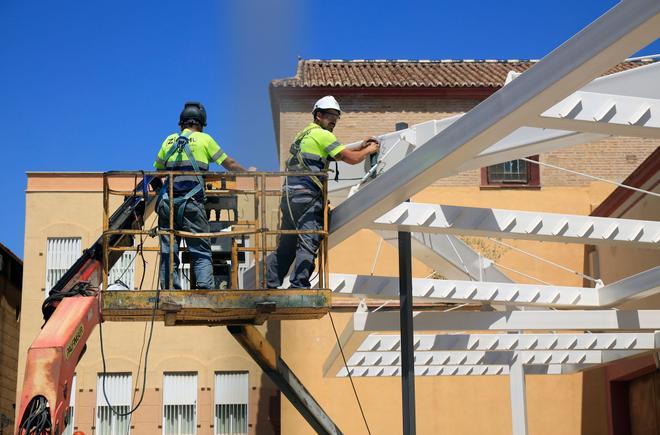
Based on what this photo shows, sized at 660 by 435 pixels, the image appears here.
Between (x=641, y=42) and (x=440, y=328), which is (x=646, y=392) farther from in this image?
(x=641, y=42)

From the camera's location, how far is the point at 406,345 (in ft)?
42.8

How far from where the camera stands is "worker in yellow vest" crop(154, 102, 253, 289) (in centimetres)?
1162

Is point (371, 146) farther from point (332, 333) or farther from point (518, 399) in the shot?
point (332, 333)

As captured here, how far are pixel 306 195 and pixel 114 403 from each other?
14979mm

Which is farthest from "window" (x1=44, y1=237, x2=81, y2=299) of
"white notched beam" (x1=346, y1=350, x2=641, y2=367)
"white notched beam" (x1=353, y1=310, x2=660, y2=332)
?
"white notched beam" (x1=353, y1=310, x2=660, y2=332)

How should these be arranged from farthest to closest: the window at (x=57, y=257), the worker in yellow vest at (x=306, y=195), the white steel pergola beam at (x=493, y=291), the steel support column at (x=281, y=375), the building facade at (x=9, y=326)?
the building facade at (x=9, y=326) → the window at (x=57, y=257) → the white steel pergola beam at (x=493, y=291) → the steel support column at (x=281, y=375) → the worker in yellow vest at (x=306, y=195)

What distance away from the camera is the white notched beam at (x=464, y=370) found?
64.0 feet

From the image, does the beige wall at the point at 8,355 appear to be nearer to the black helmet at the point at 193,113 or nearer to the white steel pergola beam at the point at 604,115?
the black helmet at the point at 193,113

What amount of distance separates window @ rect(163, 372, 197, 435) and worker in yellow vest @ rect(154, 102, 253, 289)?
549 inches

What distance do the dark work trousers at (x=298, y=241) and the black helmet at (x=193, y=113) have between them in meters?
1.30

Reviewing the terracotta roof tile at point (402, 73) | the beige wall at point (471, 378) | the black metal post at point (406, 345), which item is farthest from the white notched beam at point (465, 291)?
the terracotta roof tile at point (402, 73)

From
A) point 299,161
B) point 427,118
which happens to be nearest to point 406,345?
point 299,161

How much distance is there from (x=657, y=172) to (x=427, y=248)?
5.08 m

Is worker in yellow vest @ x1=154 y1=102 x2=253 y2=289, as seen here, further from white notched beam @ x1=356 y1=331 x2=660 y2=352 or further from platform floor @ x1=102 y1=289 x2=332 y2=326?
white notched beam @ x1=356 y1=331 x2=660 y2=352
